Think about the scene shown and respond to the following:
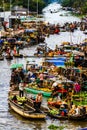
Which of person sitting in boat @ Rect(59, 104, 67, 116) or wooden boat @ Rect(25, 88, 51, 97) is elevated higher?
person sitting in boat @ Rect(59, 104, 67, 116)

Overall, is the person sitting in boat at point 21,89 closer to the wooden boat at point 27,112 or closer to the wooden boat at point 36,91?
the wooden boat at point 36,91

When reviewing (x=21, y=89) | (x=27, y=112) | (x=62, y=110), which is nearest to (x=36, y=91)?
(x=21, y=89)

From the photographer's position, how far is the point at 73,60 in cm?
5619

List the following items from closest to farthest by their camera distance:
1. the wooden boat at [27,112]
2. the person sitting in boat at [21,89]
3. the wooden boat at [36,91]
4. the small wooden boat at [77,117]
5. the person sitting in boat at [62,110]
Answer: the small wooden boat at [77,117]
the wooden boat at [27,112]
the person sitting in boat at [62,110]
the person sitting in boat at [21,89]
the wooden boat at [36,91]

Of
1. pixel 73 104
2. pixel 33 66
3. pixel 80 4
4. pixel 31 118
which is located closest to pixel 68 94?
pixel 73 104

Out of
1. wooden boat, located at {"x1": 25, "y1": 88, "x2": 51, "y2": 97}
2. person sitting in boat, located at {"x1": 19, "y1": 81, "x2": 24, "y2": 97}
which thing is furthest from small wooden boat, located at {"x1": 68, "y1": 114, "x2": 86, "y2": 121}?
wooden boat, located at {"x1": 25, "y1": 88, "x2": 51, "y2": 97}

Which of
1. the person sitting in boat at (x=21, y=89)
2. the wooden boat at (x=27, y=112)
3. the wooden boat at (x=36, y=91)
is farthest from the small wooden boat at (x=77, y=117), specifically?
the wooden boat at (x=36, y=91)

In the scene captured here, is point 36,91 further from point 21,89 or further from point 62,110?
point 62,110

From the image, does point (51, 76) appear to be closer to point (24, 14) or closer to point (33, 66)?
point (33, 66)

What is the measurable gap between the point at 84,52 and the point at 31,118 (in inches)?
1052

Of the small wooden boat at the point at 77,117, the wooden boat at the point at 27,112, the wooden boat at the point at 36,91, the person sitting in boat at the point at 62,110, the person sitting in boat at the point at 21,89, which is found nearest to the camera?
the small wooden boat at the point at 77,117

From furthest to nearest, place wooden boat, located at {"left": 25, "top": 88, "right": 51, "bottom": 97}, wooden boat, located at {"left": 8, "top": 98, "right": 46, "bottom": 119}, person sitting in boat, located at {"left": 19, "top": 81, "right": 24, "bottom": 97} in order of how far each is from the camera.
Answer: wooden boat, located at {"left": 25, "top": 88, "right": 51, "bottom": 97} → person sitting in boat, located at {"left": 19, "top": 81, "right": 24, "bottom": 97} → wooden boat, located at {"left": 8, "top": 98, "right": 46, "bottom": 119}

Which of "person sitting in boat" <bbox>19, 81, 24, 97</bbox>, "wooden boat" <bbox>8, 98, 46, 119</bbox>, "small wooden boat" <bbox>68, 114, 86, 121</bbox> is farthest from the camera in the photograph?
"person sitting in boat" <bbox>19, 81, 24, 97</bbox>

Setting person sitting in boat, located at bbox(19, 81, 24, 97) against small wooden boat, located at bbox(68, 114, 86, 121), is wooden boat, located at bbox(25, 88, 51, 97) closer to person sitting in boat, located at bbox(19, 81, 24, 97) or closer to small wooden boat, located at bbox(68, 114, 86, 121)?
person sitting in boat, located at bbox(19, 81, 24, 97)
